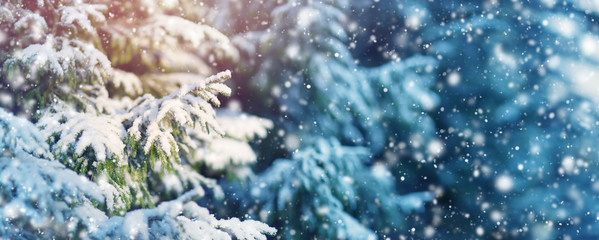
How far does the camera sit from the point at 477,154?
8.28 m

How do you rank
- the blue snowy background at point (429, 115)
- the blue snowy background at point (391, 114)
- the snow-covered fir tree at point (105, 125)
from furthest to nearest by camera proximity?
the blue snowy background at point (429, 115) < the blue snowy background at point (391, 114) < the snow-covered fir tree at point (105, 125)

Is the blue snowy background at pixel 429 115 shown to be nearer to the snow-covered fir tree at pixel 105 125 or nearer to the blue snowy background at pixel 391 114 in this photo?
the blue snowy background at pixel 391 114

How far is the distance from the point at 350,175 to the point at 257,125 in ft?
4.59

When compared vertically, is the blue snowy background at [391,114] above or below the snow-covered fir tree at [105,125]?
above

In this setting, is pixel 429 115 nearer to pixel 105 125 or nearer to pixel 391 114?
pixel 391 114

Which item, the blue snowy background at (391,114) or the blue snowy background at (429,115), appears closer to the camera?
the blue snowy background at (391,114)

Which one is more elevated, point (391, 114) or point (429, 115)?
point (429, 115)

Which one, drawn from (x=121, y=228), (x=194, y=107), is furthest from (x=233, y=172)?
(x=121, y=228)

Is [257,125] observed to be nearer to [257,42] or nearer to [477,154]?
[257,42]

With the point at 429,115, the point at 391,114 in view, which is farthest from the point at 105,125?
the point at 429,115

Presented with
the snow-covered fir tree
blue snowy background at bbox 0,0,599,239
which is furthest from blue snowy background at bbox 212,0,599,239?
the snow-covered fir tree

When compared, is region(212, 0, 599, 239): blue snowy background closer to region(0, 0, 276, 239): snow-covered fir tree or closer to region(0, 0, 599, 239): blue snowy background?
region(0, 0, 599, 239): blue snowy background

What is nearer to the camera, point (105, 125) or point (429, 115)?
Result: point (105, 125)

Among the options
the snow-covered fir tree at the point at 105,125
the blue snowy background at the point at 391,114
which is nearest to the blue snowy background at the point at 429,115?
the blue snowy background at the point at 391,114
